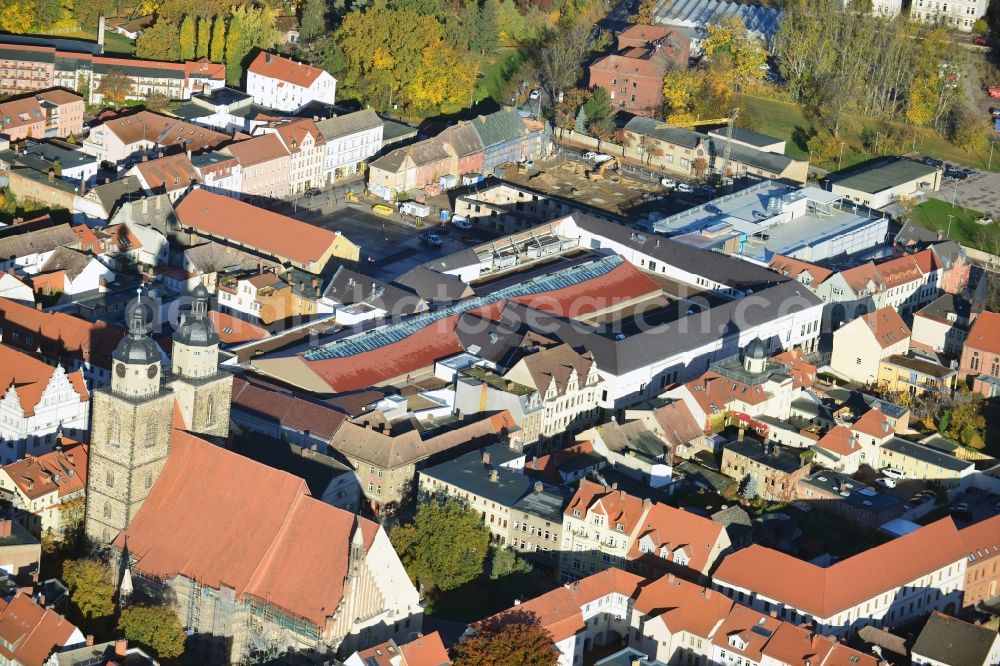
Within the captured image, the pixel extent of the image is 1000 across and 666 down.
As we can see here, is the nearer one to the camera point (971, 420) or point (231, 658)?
point (231, 658)

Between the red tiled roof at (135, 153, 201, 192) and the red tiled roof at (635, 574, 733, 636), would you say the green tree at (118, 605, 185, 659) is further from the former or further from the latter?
the red tiled roof at (135, 153, 201, 192)

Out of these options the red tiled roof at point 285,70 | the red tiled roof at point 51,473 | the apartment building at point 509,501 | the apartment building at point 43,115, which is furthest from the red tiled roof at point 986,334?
the apartment building at point 43,115

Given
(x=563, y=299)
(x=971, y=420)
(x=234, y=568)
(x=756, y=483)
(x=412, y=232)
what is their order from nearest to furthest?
(x=234, y=568)
(x=756, y=483)
(x=971, y=420)
(x=563, y=299)
(x=412, y=232)

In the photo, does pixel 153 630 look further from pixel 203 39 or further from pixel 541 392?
pixel 203 39

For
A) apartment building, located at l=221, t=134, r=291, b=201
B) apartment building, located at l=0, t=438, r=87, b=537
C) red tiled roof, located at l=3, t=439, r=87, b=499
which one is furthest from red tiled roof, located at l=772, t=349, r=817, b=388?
apartment building, located at l=221, t=134, r=291, b=201

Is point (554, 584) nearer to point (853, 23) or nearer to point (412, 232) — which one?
point (412, 232)

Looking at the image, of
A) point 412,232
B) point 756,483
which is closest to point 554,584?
point 756,483
